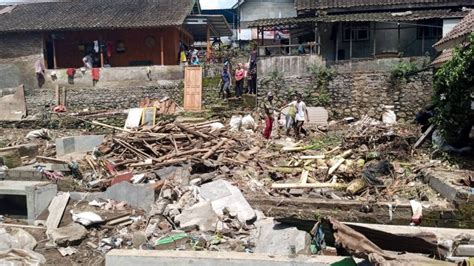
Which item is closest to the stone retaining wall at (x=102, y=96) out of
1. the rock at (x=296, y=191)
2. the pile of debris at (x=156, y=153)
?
the pile of debris at (x=156, y=153)

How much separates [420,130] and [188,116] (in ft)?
31.2

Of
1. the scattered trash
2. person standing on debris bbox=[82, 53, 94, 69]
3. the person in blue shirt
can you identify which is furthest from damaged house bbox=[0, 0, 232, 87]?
the scattered trash

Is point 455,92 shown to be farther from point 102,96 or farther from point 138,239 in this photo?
point 102,96

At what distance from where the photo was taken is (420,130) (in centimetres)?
1454

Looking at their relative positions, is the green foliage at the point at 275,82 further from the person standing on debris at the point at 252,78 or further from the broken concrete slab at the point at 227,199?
the broken concrete slab at the point at 227,199

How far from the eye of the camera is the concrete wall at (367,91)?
18.8m

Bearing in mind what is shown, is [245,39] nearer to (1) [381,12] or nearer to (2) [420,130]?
(1) [381,12]

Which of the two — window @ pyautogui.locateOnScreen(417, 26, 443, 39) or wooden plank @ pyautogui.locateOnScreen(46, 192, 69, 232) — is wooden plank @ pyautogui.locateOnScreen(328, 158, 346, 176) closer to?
wooden plank @ pyautogui.locateOnScreen(46, 192, 69, 232)

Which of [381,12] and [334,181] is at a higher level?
[381,12]

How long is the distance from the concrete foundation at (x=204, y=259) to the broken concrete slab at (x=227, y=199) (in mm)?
2582

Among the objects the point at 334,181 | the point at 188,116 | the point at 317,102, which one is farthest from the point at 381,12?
the point at 334,181

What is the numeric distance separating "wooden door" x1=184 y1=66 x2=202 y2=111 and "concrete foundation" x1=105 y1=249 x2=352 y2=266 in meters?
14.7

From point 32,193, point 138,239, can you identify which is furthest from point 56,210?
point 138,239

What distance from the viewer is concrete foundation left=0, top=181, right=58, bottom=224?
32.4 feet
